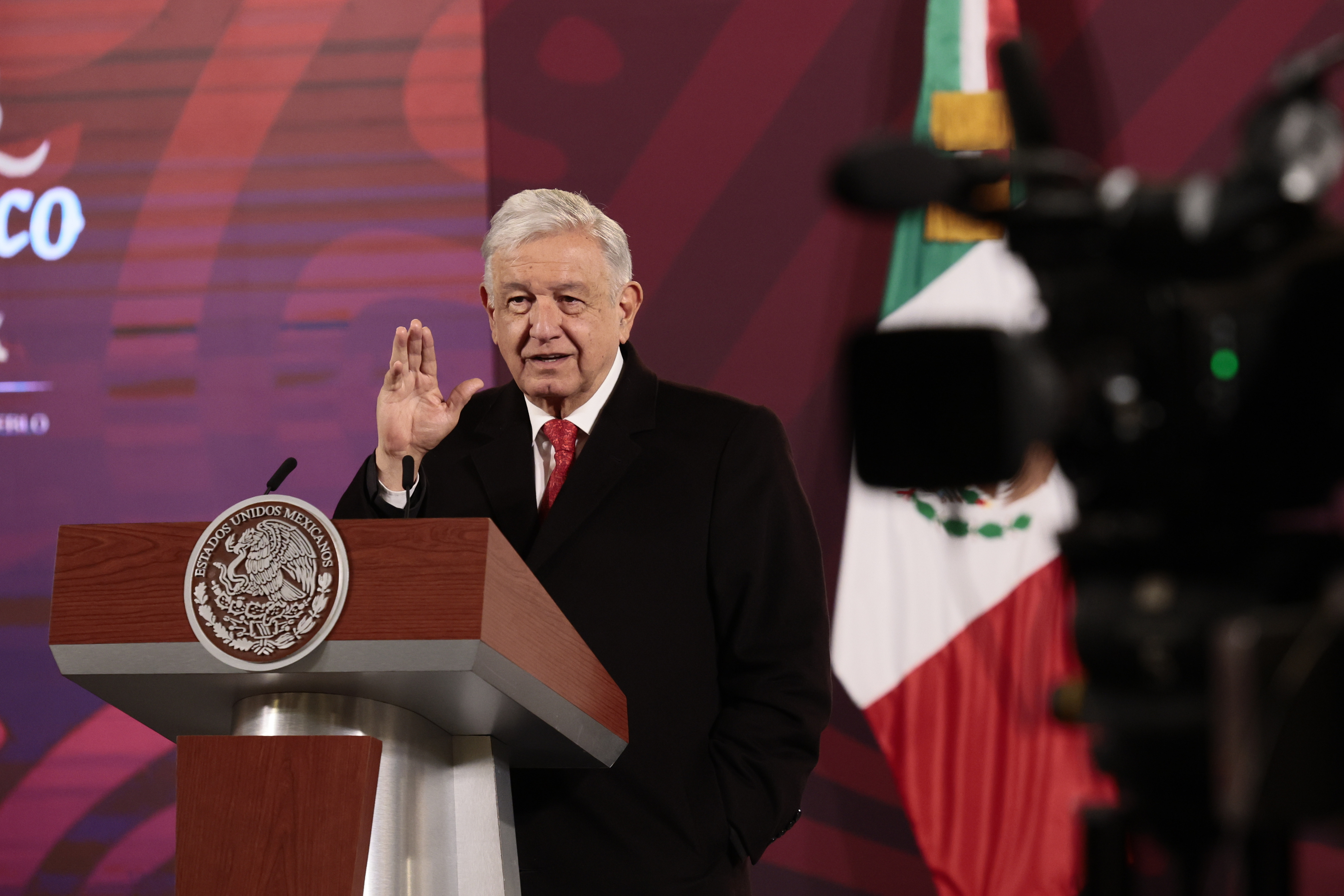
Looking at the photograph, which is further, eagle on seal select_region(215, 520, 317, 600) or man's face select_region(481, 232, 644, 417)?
man's face select_region(481, 232, 644, 417)

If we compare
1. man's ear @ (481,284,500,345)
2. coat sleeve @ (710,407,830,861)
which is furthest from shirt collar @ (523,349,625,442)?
coat sleeve @ (710,407,830,861)

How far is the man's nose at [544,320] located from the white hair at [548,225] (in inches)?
3.8

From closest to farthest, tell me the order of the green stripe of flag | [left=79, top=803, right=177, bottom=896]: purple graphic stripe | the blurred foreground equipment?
the blurred foreground equipment → the green stripe of flag → [left=79, top=803, right=177, bottom=896]: purple graphic stripe

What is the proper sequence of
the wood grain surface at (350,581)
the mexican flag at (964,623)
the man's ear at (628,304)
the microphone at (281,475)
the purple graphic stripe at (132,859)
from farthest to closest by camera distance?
the purple graphic stripe at (132,859), the mexican flag at (964,623), the man's ear at (628,304), the microphone at (281,475), the wood grain surface at (350,581)

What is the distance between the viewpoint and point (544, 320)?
1827mm

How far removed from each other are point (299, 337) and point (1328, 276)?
9.81 feet

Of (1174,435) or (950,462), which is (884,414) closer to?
(950,462)

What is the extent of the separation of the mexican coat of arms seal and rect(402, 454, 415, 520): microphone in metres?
0.41

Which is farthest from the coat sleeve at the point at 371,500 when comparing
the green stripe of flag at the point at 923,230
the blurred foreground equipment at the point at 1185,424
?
the green stripe of flag at the point at 923,230

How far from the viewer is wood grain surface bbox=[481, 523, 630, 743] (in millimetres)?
1120

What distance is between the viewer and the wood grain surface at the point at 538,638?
1120mm

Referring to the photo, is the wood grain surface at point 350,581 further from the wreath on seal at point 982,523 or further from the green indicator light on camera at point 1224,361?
the wreath on seal at point 982,523

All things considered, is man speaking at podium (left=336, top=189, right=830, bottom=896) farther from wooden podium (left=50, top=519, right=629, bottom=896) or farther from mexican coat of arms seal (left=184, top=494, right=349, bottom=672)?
mexican coat of arms seal (left=184, top=494, right=349, bottom=672)

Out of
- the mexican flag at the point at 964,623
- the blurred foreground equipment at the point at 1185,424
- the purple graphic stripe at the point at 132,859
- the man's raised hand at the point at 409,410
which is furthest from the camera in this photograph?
the purple graphic stripe at the point at 132,859
